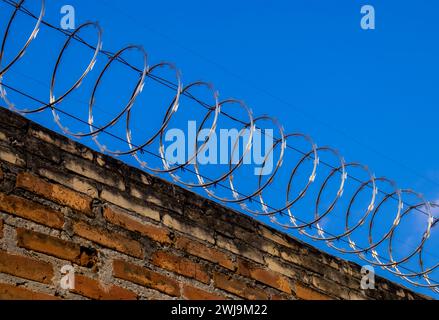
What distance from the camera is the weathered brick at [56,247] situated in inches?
177

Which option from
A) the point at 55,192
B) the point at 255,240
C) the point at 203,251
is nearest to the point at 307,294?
the point at 255,240

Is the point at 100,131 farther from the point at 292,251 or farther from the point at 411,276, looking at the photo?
the point at 411,276

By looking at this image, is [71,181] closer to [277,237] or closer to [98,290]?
[98,290]

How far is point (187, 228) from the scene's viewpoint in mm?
5477

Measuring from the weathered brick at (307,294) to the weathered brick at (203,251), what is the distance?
0.76 m

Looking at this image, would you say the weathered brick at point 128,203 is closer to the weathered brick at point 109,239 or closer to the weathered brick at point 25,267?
the weathered brick at point 109,239

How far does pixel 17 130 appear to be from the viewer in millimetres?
4828

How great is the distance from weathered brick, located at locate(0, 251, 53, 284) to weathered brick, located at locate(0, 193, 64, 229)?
272 millimetres

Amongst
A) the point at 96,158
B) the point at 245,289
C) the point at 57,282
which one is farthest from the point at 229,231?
the point at 57,282

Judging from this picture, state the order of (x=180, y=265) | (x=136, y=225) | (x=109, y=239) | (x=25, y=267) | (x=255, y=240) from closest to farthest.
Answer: (x=25, y=267) < (x=109, y=239) < (x=136, y=225) < (x=180, y=265) < (x=255, y=240)

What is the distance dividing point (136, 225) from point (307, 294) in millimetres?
1742

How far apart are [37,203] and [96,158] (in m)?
0.64

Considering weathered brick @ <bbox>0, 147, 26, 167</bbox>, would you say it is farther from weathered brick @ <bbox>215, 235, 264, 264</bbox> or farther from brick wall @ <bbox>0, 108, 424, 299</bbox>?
weathered brick @ <bbox>215, 235, 264, 264</bbox>

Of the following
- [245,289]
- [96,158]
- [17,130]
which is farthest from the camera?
[245,289]
